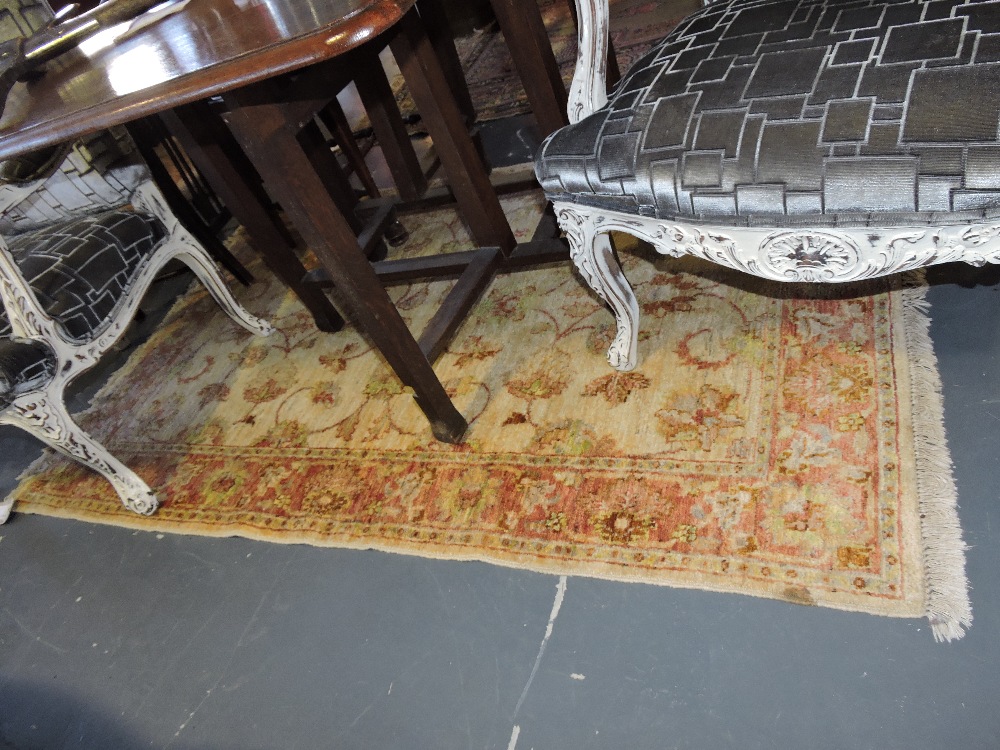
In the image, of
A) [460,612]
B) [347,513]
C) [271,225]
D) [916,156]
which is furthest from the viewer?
[271,225]

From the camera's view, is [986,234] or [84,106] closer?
[986,234]

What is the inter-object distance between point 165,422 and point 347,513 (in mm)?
744

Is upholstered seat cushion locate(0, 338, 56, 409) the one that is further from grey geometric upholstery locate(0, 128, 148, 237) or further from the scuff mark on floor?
the scuff mark on floor

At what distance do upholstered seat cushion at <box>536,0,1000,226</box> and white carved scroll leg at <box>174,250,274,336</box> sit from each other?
1.12m

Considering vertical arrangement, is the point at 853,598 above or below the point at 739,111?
below

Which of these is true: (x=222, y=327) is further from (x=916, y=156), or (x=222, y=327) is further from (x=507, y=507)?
(x=916, y=156)

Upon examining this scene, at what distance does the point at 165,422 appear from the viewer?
1.84 meters

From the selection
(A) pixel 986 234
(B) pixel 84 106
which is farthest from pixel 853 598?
(B) pixel 84 106

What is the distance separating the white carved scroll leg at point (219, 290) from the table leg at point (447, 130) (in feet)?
2.40

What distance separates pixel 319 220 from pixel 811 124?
0.73m

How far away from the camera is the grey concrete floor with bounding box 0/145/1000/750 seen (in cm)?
94

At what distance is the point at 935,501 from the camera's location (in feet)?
3.48

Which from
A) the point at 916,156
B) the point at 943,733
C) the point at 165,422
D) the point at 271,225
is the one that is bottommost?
the point at 943,733

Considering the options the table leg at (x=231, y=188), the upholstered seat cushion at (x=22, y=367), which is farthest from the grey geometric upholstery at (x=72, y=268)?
the table leg at (x=231, y=188)
